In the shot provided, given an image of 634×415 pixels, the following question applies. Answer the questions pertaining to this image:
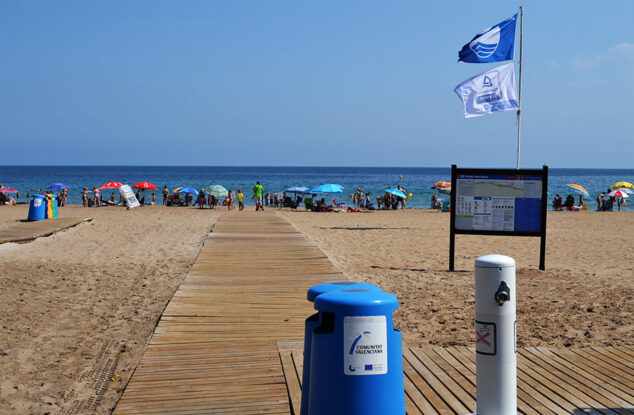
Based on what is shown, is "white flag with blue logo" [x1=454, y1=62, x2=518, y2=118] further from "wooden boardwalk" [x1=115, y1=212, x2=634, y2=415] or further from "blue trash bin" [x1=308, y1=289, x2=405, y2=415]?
"blue trash bin" [x1=308, y1=289, x2=405, y2=415]

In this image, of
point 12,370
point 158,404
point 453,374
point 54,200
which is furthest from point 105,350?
point 54,200

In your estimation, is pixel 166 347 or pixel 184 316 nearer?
pixel 166 347

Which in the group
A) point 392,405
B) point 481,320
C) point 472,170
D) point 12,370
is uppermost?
point 472,170

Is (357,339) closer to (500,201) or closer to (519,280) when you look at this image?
(519,280)

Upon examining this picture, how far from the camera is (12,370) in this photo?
525cm

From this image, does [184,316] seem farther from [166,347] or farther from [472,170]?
[472,170]

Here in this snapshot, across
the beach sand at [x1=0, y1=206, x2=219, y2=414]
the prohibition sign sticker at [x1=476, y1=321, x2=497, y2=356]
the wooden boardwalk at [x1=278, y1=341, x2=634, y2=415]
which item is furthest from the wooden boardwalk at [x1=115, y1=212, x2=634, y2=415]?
the prohibition sign sticker at [x1=476, y1=321, x2=497, y2=356]

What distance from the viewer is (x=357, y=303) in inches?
117

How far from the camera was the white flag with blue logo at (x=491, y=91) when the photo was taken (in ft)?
39.1

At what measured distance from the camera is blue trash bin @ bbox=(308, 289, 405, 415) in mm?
2953

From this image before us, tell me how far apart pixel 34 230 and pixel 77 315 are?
10685mm

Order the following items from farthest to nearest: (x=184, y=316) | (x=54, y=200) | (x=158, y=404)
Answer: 1. (x=54, y=200)
2. (x=184, y=316)
3. (x=158, y=404)

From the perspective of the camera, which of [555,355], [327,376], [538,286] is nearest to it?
[327,376]

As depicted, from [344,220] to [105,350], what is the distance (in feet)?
64.1
